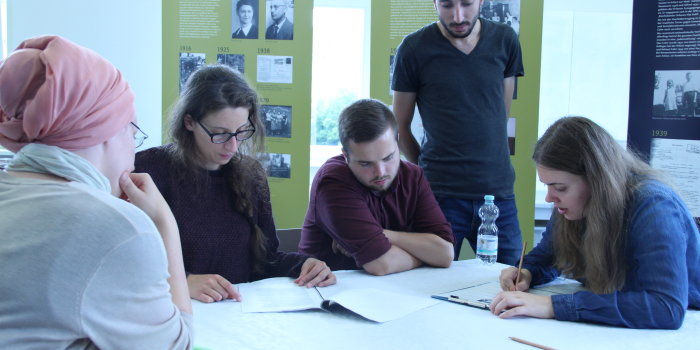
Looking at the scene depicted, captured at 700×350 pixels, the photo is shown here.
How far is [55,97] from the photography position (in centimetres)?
91

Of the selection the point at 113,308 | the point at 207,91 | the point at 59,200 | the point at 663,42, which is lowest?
the point at 113,308

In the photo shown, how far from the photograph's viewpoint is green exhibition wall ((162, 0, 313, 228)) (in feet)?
11.1

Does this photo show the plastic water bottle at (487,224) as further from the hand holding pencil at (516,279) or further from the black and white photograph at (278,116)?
the black and white photograph at (278,116)

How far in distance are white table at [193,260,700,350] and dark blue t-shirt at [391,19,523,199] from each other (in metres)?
1.04

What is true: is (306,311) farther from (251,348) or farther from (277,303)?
(251,348)

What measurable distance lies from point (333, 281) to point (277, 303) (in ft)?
0.89

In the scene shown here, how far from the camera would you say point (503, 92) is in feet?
8.66

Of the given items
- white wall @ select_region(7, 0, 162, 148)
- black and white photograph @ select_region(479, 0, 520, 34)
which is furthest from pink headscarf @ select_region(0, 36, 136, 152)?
white wall @ select_region(7, 0, 162, 148)

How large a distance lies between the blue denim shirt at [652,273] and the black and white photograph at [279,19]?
2324mm

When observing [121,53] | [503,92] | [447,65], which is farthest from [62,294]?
[121,53]

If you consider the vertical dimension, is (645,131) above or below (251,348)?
above

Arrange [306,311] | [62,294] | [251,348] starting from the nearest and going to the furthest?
1. [62,294]
2. [251,348]
3. [306,311]

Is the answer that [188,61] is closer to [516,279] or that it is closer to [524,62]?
[524,62]

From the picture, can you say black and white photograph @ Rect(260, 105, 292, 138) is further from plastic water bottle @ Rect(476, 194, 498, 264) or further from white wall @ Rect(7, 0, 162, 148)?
plastic water bottle @ Rect(476, 194, 498, 264)
